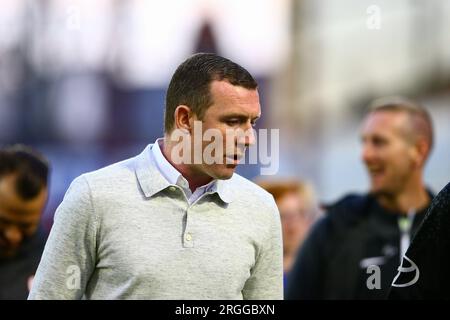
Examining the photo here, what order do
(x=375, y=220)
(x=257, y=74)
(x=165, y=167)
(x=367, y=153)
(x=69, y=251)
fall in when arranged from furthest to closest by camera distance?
(x=257, y=74) → (x=367, y=153) → (x=375, y=220) → (x=165, y=167) → (x=69, y=251)

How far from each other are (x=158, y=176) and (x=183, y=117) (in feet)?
0.43

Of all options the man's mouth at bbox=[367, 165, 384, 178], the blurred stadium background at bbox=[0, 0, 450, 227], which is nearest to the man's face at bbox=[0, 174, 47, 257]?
the man's mouth at bbox=[367, 165, 384, 178]

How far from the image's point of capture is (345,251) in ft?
11.6

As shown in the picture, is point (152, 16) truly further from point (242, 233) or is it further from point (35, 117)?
point (242, 233)

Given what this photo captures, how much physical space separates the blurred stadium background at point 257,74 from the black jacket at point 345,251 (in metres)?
2.50

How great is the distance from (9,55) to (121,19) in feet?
3.15

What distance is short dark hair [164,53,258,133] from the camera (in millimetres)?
1983

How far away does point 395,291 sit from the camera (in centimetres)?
204

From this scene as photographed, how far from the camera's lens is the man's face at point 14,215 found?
2939 millimetres

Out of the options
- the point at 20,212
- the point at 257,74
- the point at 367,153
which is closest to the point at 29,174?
the point at 20,212

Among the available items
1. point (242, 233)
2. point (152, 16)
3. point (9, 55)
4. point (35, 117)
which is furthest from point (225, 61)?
point (35, 117)

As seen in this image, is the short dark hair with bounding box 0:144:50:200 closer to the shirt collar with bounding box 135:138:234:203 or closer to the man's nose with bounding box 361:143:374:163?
the shirt collar with bounding box 135:138:234:203

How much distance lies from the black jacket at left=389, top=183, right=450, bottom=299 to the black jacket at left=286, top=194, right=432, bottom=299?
135 centimetres

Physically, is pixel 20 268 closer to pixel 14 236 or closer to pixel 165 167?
pixel 14 236
